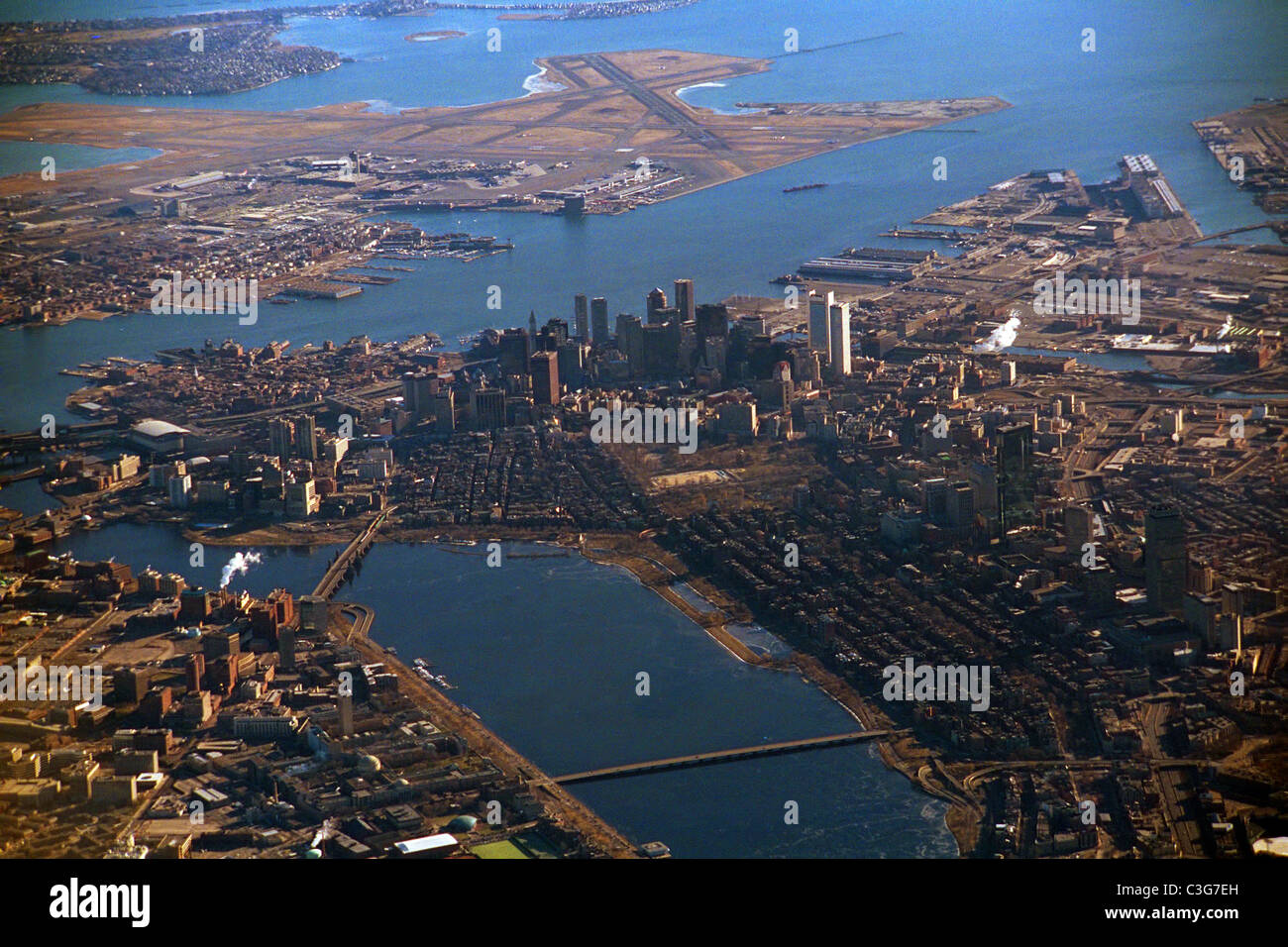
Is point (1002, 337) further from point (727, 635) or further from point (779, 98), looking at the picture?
point (779, 98)

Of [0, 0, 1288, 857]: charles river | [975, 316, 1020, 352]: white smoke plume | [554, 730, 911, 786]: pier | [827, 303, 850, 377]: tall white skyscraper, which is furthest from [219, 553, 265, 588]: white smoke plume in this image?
[975, 316, 1020, 352]: white smoke plume

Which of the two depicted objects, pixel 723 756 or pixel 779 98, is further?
pixel 779 98

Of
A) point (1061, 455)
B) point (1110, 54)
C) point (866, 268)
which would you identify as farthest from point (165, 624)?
point (1110, 54)

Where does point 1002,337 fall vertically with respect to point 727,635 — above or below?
above

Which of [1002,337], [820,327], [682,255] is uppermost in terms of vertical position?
[682,255]

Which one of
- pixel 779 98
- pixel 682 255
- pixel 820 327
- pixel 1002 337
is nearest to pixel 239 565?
pixel 820 327
